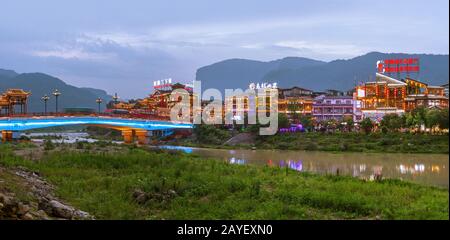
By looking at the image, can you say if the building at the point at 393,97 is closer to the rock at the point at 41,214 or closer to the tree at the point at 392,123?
the tree at the point at 392,123

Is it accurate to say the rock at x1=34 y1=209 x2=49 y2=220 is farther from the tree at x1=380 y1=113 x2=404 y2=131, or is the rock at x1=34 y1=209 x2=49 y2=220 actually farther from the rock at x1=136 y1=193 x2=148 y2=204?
the tree at x1=380 y1=113 x2=404 y2=131

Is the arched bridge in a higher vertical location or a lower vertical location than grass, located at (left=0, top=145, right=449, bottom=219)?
higher

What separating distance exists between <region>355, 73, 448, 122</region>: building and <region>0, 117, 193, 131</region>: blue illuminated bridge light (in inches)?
1342

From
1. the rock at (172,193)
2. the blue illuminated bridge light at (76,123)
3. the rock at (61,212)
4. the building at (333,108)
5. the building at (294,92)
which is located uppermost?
the building at (294,92)

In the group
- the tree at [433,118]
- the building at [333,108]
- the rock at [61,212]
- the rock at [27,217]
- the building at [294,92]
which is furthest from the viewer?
the building at [294,92]

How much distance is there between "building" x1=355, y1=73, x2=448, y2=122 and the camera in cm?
6844

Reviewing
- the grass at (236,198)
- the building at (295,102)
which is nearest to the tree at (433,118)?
the building at (295,102)

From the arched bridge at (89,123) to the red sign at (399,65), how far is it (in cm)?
3963

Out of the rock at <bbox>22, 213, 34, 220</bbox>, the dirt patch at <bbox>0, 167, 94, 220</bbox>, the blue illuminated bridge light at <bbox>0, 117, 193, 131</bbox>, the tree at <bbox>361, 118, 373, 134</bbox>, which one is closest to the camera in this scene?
the rock at <bbox>22, 213, 34, 220</bbox>

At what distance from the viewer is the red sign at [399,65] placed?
7744cm

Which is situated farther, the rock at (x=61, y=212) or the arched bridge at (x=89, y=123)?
the arched bridge at (x=89, y=123)

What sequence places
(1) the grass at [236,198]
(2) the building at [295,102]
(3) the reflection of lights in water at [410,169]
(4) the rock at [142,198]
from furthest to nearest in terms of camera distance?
(2) the building at [295,102]
(3) the reflection of lights in water at [410,169]
(4) the rock at [142,198]
(1) the grass at [236,198]

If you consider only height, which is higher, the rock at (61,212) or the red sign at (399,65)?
the red sign at (399,65)

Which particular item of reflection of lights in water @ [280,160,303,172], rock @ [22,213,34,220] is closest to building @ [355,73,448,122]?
reflection of lights in water @ [280,160,303,172]
